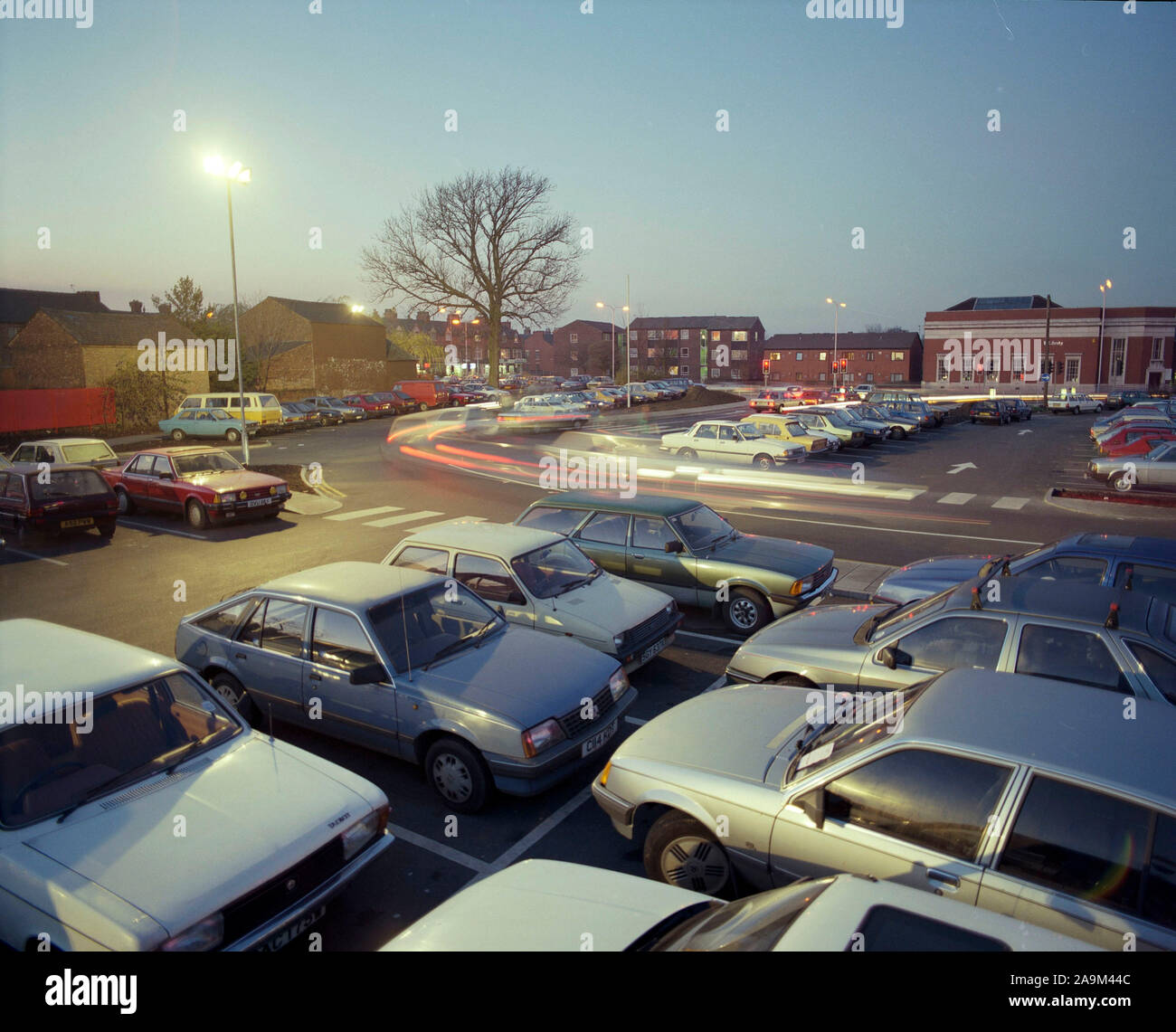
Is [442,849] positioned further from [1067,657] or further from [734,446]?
[734,446]

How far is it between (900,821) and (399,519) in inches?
578

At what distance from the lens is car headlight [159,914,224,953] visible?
3603 mm

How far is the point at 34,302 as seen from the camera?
58.3m

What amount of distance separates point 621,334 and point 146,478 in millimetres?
106595

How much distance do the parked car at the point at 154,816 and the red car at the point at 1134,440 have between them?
2571 cm

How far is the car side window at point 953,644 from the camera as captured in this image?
567cm

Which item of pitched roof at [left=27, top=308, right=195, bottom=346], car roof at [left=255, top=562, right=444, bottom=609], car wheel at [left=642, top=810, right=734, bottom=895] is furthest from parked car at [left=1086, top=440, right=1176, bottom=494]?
pitched roof at [left=27, top=308, right=195, bottom=346]

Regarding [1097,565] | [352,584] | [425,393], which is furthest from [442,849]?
[425,393]

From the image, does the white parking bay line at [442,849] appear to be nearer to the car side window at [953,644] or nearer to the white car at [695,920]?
the white car at [695,920]

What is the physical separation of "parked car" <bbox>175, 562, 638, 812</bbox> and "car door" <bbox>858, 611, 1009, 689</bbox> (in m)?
2.08

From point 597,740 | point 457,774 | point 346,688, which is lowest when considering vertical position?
point 457,774

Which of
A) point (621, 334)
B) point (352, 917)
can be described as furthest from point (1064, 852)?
point (621, 334)

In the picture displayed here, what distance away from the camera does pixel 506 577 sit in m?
8.12

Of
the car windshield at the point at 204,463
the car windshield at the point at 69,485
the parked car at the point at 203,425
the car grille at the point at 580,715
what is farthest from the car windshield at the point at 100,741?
the parked car at the point at 203,425
